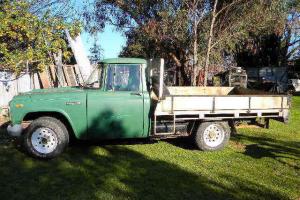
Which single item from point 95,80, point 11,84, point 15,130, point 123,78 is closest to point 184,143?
point 123,78

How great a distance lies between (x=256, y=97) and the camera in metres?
8.41

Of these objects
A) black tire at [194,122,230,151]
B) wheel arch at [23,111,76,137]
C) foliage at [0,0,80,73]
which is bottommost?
black tire at [194,122,230,151]

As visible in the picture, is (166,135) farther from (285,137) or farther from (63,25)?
(63,25)

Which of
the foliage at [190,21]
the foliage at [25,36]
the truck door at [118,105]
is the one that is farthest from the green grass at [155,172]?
the foliage at [190,21]

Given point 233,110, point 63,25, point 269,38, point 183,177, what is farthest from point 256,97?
point 269,38

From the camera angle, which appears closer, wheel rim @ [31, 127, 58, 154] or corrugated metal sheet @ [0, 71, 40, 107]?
wheel rim @ [31, 127, 58, 154]

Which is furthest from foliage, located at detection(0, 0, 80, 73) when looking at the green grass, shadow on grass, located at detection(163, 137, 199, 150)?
shadow on grass, located at detection(163, 137, 199, 150)

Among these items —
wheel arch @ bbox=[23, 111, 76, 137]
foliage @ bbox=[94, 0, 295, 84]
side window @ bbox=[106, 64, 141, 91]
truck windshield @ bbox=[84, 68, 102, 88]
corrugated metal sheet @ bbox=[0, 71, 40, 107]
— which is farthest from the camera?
foliage @ bbox=[94, 0, 295, 84]

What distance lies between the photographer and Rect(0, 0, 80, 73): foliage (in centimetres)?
Answer: 1185

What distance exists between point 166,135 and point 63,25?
22.1 ft

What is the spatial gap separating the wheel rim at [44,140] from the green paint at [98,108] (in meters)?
0.38

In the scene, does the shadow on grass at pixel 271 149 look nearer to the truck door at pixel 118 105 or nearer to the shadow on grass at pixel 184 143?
the shadow on grass at pixel 184 143

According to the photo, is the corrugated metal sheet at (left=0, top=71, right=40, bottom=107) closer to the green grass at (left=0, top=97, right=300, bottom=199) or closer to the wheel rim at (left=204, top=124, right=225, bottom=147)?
the green grass at (left=0, top=97, right=300, bottom=199)

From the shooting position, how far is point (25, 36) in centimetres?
1268
